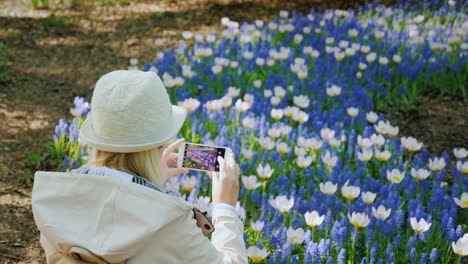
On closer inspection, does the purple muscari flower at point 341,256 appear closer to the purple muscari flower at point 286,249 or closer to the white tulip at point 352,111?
the purple muscari flower at point 286,249

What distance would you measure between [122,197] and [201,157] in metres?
0.67

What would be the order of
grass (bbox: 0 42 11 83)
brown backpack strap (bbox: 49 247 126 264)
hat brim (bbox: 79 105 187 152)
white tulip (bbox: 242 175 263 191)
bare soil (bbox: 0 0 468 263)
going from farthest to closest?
grass (bbox: 0 42 11 83)
bare soil (bbox: 0 0 468 263)
white tulip (bbox: 242 175 263 191)
hat brim (bbox: 79 105 187 152)
brown backpack strap (bbox: 49 247 126 264)

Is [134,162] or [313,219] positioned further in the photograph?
[313,219]

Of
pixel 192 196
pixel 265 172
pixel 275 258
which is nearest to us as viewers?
pixel 275 258

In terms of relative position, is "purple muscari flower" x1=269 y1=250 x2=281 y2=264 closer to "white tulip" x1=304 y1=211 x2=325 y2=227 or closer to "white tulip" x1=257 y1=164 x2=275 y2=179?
→ "white tulip" x1=304 y1=211 x2=325 y2=227

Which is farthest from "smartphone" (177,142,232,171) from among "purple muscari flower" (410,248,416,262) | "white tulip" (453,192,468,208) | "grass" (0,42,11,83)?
"grass" (0,42,11,83)

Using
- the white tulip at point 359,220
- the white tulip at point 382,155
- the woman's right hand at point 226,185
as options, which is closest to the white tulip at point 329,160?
the white tulip at point 382,155

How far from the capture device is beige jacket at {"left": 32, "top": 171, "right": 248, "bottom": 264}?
169 cm

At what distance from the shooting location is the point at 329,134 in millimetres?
3623

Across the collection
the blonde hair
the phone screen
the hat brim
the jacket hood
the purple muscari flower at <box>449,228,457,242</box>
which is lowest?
the purple muscari flower at <box>449,228,457,242</box>

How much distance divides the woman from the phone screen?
378 millimetres

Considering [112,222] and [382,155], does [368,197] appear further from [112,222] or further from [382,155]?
[112,222]

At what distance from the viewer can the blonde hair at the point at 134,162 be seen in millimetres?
1902

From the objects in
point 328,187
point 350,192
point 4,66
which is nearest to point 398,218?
point 350,192
